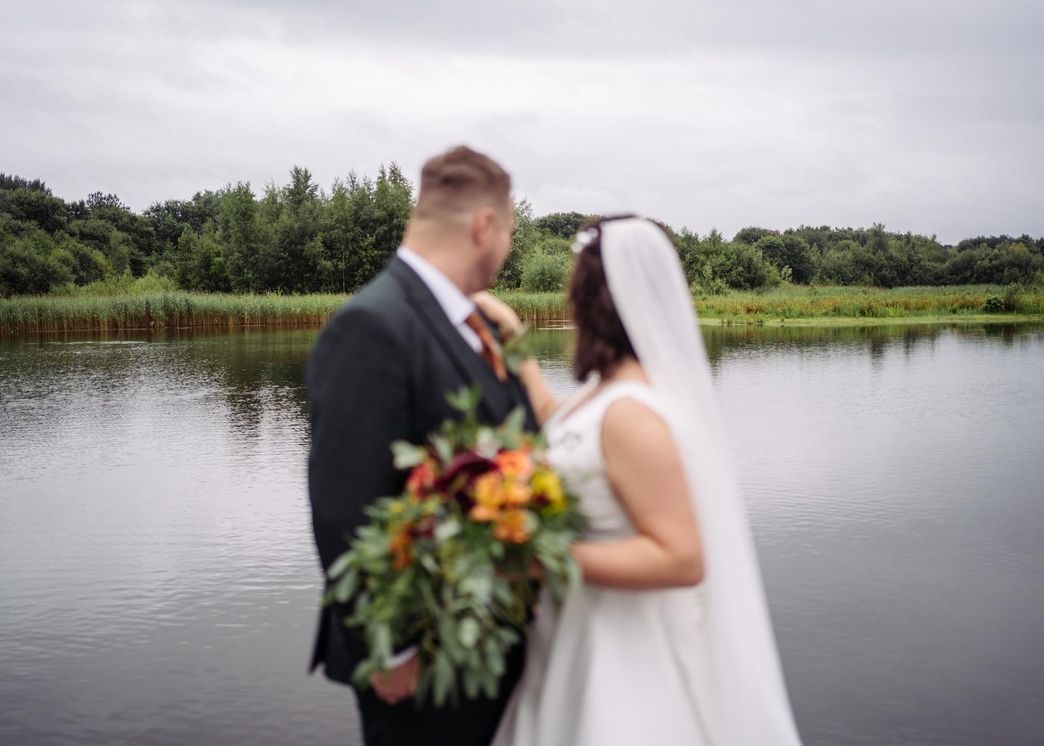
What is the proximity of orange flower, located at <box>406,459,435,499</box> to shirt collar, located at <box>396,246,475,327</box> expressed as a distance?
1.87 feet

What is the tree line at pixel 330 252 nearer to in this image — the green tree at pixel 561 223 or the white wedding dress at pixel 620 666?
the green tree at pixel 561 223

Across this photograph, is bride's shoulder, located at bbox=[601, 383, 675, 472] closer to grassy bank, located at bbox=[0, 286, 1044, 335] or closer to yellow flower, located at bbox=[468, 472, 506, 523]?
yellow flower, located at bbox=[468, 472, 506, 523]

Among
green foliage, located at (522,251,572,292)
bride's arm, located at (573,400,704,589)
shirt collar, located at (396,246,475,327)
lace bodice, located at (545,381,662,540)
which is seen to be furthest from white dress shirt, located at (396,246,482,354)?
green foliage, located at (522,251,572,292)

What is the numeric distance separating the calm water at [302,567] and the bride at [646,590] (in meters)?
3.00

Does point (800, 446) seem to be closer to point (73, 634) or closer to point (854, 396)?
point (854, 396)

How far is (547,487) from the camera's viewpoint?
238 centimetres

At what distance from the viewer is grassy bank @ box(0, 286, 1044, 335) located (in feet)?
142

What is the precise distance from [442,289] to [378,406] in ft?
1.42

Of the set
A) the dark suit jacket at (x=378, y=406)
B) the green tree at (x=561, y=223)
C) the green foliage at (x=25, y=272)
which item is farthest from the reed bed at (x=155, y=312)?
the green tree at (x=561, y=223)

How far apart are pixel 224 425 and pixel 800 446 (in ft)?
30.2

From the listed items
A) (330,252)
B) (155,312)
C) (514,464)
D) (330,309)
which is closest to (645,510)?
(514,464)

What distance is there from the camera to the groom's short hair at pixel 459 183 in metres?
2.83

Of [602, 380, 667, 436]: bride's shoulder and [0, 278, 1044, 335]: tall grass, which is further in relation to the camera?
[0, 278, 1044, 335]: tall grass

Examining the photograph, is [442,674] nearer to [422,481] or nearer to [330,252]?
[422,481]
